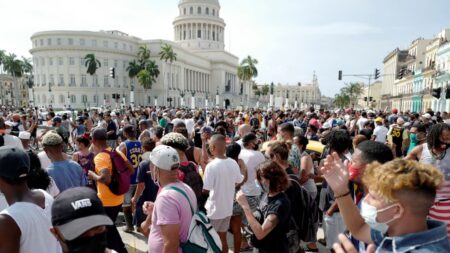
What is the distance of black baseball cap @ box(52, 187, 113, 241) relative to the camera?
4.90 feet

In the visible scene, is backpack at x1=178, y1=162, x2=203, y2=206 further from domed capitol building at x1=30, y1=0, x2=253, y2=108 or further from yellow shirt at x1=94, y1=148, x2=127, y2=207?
domed capitol building at x1=30, y1=0, x2=253, y2=108

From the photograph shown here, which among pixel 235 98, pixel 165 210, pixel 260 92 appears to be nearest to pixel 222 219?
pixel 165 210

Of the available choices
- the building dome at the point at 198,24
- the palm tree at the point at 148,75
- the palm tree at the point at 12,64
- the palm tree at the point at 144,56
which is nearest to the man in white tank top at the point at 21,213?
the palm tree at the point at 148,75

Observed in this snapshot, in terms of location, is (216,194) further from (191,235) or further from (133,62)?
(133,62)

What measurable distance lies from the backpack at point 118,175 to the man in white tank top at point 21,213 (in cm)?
185

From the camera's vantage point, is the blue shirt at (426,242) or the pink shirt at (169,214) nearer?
the blue shirt at (426,242)

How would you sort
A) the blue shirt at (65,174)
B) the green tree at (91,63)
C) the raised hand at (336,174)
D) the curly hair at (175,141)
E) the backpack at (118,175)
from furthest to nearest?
the green tree at (91,63) < the backpack at (118,175) < the curly hair at (175,141) < the blue shirt at (65,174) < the raised hand at (336,174)

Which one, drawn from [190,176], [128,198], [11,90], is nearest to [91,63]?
[11,90]

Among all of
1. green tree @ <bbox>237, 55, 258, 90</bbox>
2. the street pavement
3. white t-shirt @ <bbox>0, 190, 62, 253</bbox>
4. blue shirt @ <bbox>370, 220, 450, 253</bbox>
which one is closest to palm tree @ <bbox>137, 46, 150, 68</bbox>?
green tree @ <bbox>237, 55, 258, 90</bbox>

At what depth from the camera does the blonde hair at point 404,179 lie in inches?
58.0

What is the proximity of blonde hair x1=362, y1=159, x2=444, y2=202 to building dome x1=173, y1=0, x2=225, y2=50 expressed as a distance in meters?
105

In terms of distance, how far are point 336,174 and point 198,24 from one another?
105m

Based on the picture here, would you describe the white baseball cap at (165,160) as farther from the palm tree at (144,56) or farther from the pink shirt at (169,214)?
the palm tree at (144,56)

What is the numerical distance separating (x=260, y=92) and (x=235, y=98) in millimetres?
31109
